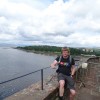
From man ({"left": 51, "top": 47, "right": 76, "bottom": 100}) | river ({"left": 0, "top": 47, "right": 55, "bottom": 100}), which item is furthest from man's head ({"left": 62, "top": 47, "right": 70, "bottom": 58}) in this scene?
river ({"left": 0, "top": 47, "right": 55, "bottom": 100})

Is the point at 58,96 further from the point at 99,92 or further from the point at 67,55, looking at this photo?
the point at 99,92

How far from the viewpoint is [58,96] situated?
5090 mm

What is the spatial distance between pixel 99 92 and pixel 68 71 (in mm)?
3019

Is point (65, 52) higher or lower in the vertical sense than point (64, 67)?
higher

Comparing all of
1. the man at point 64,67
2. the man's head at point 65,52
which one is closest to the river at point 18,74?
the man at point 64,67

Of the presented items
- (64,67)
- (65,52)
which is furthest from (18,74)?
(65,52)

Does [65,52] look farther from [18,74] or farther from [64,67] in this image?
[18,74]

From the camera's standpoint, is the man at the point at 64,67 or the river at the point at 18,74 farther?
the river at the point at 18,74

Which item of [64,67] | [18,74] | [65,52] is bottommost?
[18,74]

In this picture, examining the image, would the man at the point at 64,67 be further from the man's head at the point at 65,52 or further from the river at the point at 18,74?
the river at the point at 18,74

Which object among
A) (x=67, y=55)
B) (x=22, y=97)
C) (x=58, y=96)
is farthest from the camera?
(x=58, y=96)

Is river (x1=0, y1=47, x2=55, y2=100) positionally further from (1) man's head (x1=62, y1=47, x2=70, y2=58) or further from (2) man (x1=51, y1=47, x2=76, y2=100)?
(1) man's head (x1=62, y1=47, x2=70, y2=58)

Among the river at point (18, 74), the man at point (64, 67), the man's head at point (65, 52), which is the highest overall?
the man's head at point (65, 52)

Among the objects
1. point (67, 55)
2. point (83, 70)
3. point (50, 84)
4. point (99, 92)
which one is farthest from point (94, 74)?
point (67, 55)
